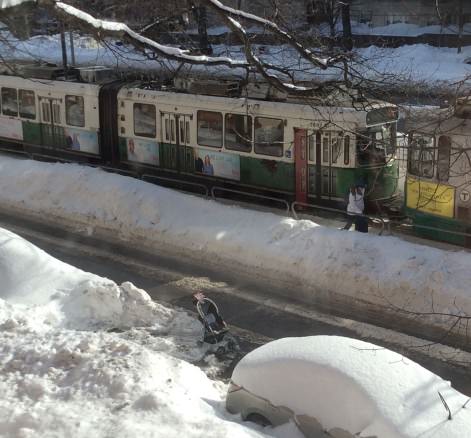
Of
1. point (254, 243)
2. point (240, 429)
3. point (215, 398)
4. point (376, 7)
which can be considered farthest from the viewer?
point (376, 7)

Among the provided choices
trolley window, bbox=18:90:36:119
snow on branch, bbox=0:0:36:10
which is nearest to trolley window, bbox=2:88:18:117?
trolley window, bbox=18:90:36:119

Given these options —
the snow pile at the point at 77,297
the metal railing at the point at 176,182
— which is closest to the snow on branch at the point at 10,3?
the snow pile at the point at 77,297

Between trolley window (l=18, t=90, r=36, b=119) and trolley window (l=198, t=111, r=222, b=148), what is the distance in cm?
677

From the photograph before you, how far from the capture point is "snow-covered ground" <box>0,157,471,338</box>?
13.5 meters

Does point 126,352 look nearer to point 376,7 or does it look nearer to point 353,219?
point 353,219

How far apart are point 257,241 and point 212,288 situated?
1764 mm

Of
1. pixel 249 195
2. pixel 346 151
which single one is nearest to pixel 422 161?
pixel 346 151

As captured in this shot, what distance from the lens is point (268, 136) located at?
60.2 feet

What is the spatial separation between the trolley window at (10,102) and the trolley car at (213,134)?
0.03 m

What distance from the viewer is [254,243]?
15.8m

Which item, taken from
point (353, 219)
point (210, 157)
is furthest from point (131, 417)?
point (210, 157)

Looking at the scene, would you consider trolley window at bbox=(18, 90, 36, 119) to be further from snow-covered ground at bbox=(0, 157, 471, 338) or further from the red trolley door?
the red trolley door

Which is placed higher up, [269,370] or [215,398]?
[269,370]

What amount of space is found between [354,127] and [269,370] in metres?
10.3
